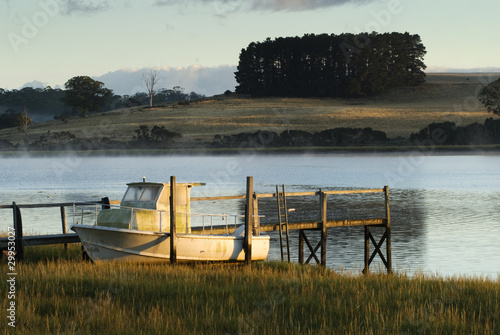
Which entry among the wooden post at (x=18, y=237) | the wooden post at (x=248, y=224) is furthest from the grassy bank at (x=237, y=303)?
the wooden post at (x=248, y=224)

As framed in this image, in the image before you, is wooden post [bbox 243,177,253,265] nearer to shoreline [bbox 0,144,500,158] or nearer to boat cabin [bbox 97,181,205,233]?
boat cabin [bbox 97,181,205,233]

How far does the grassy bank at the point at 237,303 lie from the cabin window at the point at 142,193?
348cm

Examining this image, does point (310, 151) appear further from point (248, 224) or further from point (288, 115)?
point (248, 224)

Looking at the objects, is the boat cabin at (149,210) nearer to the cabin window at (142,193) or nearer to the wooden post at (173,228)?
the cabin window at (142,193)

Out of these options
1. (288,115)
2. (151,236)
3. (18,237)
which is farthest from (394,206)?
(288,115)

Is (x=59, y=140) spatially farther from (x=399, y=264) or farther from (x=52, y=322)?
(x=52, y=322)

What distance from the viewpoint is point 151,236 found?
21531mm

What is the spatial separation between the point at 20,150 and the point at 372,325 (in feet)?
432

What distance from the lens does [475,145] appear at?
374ft

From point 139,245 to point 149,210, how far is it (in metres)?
1.19

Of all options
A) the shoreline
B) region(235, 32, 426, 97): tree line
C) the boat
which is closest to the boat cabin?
the boat

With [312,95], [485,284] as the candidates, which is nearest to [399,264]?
[485,284]

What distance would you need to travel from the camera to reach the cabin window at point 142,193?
22.9 meters

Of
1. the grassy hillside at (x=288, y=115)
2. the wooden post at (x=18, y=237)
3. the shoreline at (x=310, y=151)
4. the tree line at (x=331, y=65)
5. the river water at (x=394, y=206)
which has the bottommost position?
the river water at (x=394, y=206)
